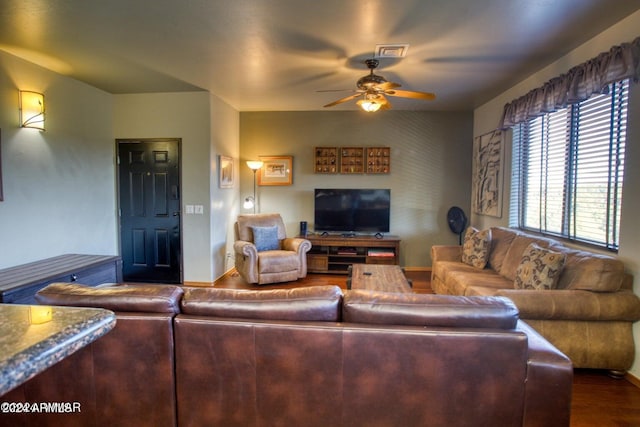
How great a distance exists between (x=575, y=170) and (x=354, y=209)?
3.05 m

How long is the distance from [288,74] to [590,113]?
2898 millimetres

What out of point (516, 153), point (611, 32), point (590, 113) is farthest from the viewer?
point (516, 153)

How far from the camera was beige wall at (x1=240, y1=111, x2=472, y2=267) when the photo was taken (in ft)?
18.3

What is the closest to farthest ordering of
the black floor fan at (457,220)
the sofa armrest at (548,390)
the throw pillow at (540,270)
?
the sofa armrest at (548,390) → the throw pillow at (540,270) → the black floor fan at (457,220)

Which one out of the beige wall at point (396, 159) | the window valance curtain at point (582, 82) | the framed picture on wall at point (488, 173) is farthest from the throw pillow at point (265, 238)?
the window valance curtain at point (582, 82)

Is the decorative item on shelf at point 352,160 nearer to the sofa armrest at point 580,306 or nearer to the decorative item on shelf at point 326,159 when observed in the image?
the decorative item on shelf at point 326,159

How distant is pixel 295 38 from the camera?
2879 mm

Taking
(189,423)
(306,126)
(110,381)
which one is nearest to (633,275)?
(189,423)

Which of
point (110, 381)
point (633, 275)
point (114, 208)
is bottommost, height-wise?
point (110, 381)

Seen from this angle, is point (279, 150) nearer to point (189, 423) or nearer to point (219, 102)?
point (219, 102)

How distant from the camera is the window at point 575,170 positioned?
266 centimetres

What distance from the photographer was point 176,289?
67.2 inches

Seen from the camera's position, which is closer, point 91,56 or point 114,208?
point 91,56

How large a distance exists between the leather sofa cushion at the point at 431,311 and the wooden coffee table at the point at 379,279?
143 centimetres
